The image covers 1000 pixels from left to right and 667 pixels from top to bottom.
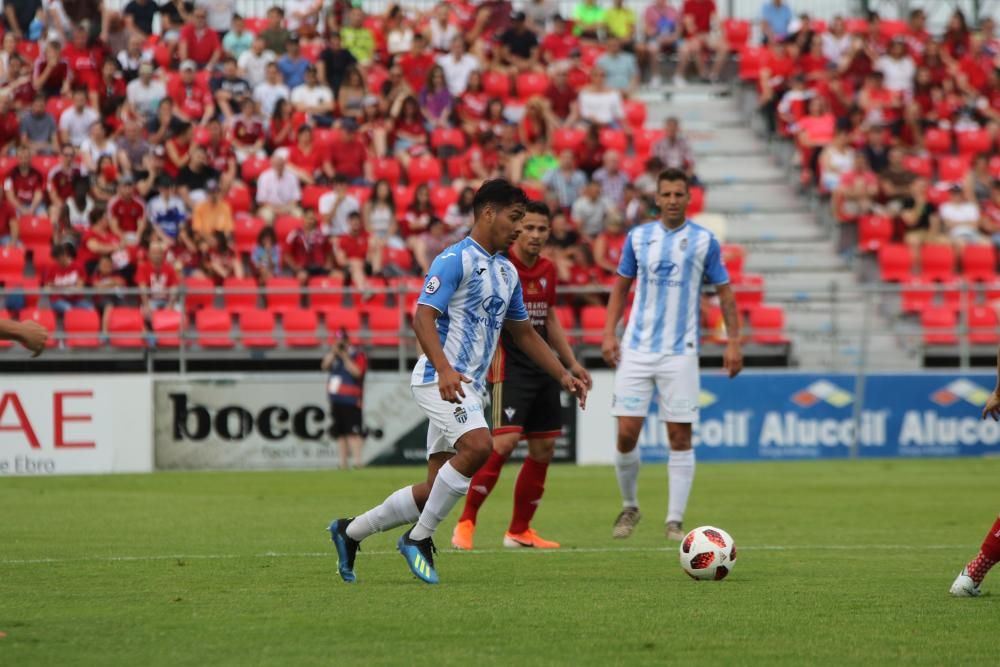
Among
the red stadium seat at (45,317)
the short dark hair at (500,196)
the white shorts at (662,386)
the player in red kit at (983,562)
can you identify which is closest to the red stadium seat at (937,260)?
the red stadium seat at (45,317)

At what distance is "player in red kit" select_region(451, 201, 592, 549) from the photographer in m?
11.1

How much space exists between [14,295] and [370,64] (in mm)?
8799

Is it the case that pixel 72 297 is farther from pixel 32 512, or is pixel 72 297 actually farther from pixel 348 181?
pixel 32 512

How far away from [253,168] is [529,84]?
211 inches

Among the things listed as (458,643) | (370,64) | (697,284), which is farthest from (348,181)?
(458,643)

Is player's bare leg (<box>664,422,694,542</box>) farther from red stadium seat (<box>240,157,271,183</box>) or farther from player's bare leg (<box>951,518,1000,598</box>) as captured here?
red stadium seat (<box>240,157,271,183</box>)

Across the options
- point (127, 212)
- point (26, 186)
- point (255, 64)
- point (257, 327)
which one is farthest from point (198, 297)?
point (255, 64)

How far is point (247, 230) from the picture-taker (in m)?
22.8

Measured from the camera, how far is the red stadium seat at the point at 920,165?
2680 centimetres

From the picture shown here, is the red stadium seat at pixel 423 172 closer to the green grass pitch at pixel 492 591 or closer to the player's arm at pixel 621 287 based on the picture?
the green grass pitch at pixel 492 591

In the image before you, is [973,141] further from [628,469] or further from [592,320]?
[628,469]

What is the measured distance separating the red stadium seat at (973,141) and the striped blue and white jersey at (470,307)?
21.1m

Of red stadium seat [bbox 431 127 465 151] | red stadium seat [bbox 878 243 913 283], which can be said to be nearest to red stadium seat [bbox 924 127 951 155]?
red stadium seat [bbox 878 243 913 283]

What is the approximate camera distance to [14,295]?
19672mm
